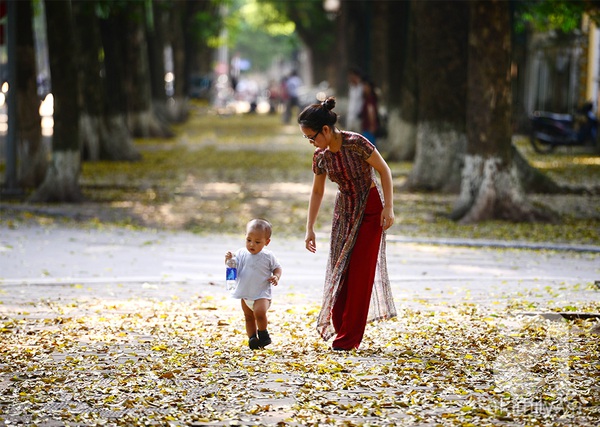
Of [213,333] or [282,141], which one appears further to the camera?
[282,141]

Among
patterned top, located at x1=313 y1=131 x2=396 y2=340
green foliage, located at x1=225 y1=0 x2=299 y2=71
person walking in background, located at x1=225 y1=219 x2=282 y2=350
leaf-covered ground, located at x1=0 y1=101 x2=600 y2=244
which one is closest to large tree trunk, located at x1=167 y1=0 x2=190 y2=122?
leaf-covered ground, located at x1=0 y1=101 x2=600 y2=244

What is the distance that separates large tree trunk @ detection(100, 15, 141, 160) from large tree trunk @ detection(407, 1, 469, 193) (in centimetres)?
825

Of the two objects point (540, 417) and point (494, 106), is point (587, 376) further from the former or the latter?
point (494, 106)

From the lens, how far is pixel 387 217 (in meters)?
7.28

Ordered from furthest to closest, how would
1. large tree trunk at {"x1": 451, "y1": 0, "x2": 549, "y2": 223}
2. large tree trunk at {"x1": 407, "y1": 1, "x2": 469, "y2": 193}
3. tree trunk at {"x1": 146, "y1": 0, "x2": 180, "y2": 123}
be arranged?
tree trunk at {"x1": 146, "y1": 0, "x2": 180, "y2": 123} → large tree trunk at {"x1": 407, "y1": 1, "x2": 469, "y2": 193} → large tree trunk at {"x1": 451, "y1": 0, "x2": 549, "y2": 223}

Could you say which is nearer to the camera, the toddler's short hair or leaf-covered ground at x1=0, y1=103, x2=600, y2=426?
leaf-covered ground at x1=0, y1=103, x2=600, y2=426

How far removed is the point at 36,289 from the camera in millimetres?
10023

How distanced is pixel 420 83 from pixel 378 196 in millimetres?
11239

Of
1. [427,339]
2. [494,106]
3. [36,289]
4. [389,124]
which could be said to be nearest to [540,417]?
[427,339]

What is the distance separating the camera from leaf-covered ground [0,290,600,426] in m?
5.97

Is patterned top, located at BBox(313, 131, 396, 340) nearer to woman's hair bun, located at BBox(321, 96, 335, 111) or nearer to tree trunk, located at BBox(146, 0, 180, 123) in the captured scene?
woman's hair bun, located at BBox(321, 96, 335, 111)

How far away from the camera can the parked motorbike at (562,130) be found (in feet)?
94.0

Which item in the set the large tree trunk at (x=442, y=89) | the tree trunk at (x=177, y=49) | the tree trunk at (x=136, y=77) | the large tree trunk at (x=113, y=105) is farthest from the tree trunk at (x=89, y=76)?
the tree trunk at (x=177, y=49)

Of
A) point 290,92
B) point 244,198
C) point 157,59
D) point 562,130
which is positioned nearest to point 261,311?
point 244,198
